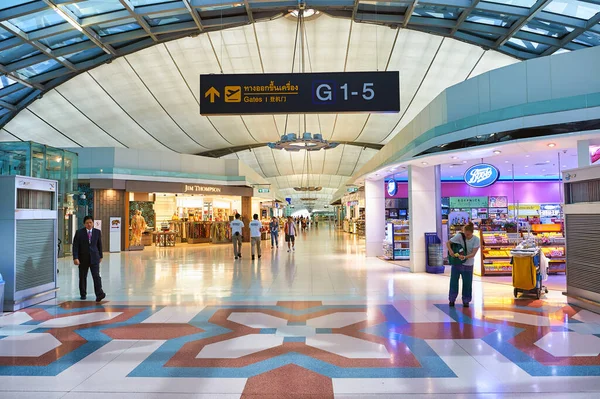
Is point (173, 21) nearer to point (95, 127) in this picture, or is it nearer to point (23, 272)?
point (23, 272)

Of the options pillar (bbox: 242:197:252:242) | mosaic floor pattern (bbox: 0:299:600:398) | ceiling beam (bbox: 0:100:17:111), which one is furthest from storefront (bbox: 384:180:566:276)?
ceiling beam (bbox: 0:100:17:111)

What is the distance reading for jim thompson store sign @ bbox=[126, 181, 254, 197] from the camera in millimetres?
18891

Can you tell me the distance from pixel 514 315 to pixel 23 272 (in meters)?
7.81

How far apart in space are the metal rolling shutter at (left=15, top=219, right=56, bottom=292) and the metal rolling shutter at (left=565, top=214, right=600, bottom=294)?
9138 millimetres

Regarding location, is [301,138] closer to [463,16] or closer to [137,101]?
[463,16]

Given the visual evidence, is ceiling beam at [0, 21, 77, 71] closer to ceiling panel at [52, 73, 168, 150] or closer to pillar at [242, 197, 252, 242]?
ceiling panel at [52, 73, 168, 150]

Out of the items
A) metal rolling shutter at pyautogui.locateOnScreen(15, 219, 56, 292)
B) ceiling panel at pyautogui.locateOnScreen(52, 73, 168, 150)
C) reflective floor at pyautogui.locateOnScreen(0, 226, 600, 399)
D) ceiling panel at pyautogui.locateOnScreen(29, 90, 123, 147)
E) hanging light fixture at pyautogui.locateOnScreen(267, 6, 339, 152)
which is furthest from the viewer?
ceiling panel at pyautogui.locateOnScreen(29, 90, 123, 147)

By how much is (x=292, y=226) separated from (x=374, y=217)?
3.91 meters

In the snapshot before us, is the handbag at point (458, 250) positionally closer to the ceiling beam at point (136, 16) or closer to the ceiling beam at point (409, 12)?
the ceiling beam at point (409, 12)

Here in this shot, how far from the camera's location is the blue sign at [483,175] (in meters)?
9.81

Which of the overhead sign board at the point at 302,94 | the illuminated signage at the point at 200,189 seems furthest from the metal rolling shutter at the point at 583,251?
the illuminated signage at the point at 200,189

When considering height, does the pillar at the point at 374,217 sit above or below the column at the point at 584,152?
below

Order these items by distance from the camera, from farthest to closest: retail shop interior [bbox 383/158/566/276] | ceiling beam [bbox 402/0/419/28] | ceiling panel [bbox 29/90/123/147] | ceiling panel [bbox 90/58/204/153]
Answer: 1. ceiling panel [bbox 29/90/123/147]
2. ceiling panel [bbox 90/58/204/153]
3. ceiling beam [bbox 402/0/419/28]
4. retail shop interior [bbox 383/158/566/276]

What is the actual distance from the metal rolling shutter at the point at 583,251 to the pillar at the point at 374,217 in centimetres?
905
